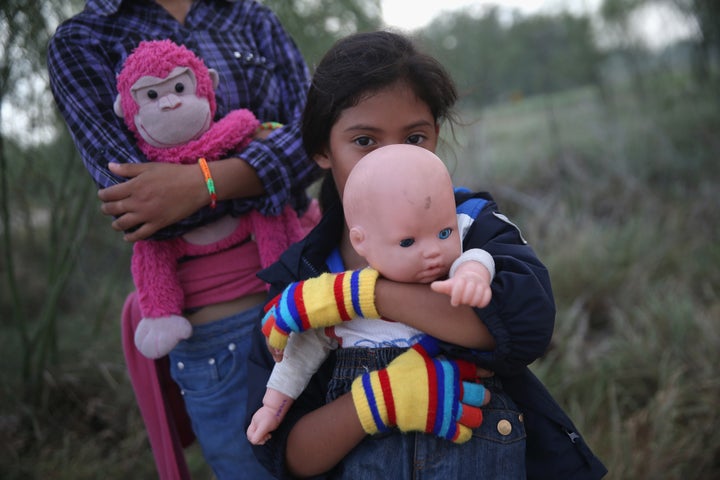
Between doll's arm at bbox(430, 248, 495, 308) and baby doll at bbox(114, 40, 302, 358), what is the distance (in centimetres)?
76

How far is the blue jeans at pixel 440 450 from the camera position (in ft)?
4.15

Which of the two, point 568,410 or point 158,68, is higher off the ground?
point 158,68

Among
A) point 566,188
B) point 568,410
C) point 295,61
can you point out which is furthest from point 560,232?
point 295,61

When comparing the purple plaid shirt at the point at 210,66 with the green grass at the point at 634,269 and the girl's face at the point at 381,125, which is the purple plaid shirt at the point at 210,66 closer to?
the girl's face at the point at 381,125

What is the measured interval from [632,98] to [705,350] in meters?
8.32

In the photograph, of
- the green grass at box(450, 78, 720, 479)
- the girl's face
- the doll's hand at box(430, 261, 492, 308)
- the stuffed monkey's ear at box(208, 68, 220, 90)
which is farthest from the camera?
the green grass at box(450, 78, 720, 479)

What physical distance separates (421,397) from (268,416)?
39 cm

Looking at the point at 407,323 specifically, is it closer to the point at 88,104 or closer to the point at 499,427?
the point at 499,427

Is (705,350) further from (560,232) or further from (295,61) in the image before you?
(295,61)

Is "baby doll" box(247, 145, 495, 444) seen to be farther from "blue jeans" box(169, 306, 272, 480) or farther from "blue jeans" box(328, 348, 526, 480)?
"blue jeans" box(169, 306, 272, 480)

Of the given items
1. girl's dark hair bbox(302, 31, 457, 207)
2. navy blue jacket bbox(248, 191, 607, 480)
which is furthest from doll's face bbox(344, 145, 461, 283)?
girl's dark hair bbox(302, 31, 457, 207)

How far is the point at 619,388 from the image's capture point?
3119 mm

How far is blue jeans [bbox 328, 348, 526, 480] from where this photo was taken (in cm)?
126

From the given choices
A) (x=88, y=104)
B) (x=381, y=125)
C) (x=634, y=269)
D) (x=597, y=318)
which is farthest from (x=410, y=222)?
(x=634, y=269)
